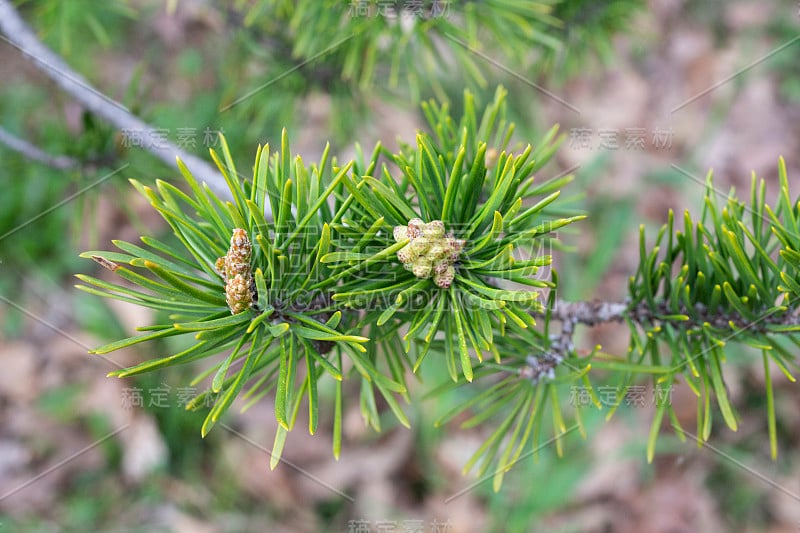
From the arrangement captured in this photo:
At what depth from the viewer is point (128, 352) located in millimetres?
1759

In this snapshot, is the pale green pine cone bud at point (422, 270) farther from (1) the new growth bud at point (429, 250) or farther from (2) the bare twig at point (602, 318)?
(2) the bare twig at point (602, 318)

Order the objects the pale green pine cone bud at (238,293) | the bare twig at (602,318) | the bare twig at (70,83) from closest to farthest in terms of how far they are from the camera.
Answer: the pale green pine cone bud at (238,293) < the bare twig at (602,318) < the bare twig at (70,83)

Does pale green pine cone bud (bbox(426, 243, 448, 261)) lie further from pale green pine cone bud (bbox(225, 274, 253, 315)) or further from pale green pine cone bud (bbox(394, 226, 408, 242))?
pale green pine cone bud (bbox(225, 274, 253, 315))

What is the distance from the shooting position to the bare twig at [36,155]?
82cm

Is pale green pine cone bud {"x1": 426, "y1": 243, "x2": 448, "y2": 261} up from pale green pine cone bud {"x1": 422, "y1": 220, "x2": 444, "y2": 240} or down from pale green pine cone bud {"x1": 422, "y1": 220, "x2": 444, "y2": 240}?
down

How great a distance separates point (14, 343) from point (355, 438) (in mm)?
1070

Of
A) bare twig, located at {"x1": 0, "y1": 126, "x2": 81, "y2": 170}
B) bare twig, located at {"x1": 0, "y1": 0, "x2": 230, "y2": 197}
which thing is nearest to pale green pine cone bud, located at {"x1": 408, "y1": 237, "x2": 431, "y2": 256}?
bare twig, located at {"x1": 0, "y1": 0, "x2": 230, "y2": 197}

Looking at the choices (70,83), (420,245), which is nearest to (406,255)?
(420,245)

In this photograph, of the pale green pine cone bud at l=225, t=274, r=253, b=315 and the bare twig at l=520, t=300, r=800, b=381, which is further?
the bare twig at l=520, t=300, r=800, b=381

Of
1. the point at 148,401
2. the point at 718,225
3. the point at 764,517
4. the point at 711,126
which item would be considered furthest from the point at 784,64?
the point at 148,401

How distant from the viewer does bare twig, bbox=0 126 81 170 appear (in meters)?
0.82

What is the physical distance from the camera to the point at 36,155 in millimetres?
853

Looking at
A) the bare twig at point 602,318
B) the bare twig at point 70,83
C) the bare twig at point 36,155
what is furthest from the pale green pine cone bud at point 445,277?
the bare twig at point 36,155

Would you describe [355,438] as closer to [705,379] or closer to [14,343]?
[14,343]
